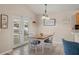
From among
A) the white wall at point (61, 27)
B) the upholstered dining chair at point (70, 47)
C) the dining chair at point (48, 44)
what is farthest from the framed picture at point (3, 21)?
the upholstered dining chair at point (70, 47)

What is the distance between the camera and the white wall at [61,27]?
2.74 metres

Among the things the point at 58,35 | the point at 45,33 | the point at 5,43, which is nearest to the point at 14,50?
the point at 5,43

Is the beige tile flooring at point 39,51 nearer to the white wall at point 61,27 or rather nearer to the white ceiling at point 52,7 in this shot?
the white wall at point 61,27

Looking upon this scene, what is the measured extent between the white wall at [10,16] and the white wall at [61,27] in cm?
24

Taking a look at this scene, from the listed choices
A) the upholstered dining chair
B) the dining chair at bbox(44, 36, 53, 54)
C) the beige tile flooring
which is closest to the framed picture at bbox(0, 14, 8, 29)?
the beige tile flooring

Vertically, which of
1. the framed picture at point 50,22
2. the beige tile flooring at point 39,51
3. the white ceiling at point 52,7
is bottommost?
the beige tile flooring at point 39,51

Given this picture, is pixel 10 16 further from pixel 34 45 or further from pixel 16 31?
pixel 34 45

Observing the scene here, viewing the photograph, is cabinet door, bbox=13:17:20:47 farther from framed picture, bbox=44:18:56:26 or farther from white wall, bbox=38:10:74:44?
framed picture, bbox=44:18:56:26

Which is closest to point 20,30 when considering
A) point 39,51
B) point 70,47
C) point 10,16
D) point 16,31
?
point 16,31
